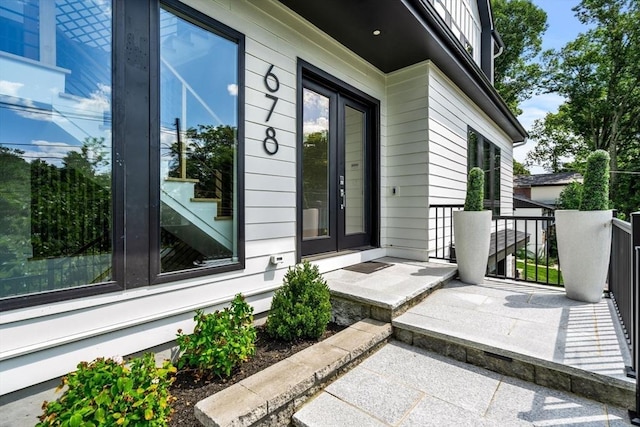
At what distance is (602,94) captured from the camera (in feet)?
49.0

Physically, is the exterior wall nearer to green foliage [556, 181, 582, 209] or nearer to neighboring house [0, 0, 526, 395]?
neighboring house [0, 0, 526, 395]

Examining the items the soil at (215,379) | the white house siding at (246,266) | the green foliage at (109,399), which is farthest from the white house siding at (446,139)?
the green foliage at (109,399)

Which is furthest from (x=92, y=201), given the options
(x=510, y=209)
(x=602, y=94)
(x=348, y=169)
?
(x=602, y=94)

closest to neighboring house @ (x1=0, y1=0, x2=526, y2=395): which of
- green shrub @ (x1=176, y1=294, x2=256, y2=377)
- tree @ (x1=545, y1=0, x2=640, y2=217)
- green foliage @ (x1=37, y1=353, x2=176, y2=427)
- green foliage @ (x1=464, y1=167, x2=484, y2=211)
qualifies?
green shrub @ (x1=176, y1=294, x2=256, y2=377)

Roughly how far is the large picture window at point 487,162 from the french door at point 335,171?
2.64 meters

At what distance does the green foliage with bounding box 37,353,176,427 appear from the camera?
4.10ft

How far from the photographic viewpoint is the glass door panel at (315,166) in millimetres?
3625

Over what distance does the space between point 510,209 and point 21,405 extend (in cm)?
1142

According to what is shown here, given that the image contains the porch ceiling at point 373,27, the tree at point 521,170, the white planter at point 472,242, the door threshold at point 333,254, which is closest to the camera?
the porch ceiling at point 373,27

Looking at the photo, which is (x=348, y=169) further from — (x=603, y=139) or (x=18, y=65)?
(x=603, y=139)

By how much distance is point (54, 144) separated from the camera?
189 cm

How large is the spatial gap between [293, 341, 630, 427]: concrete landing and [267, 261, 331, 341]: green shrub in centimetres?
48

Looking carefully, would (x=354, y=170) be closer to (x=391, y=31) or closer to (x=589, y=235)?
(x=391, y=31)

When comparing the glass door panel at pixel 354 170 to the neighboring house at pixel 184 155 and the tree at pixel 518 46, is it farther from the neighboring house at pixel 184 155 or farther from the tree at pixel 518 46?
the tree at pixel 518 46
